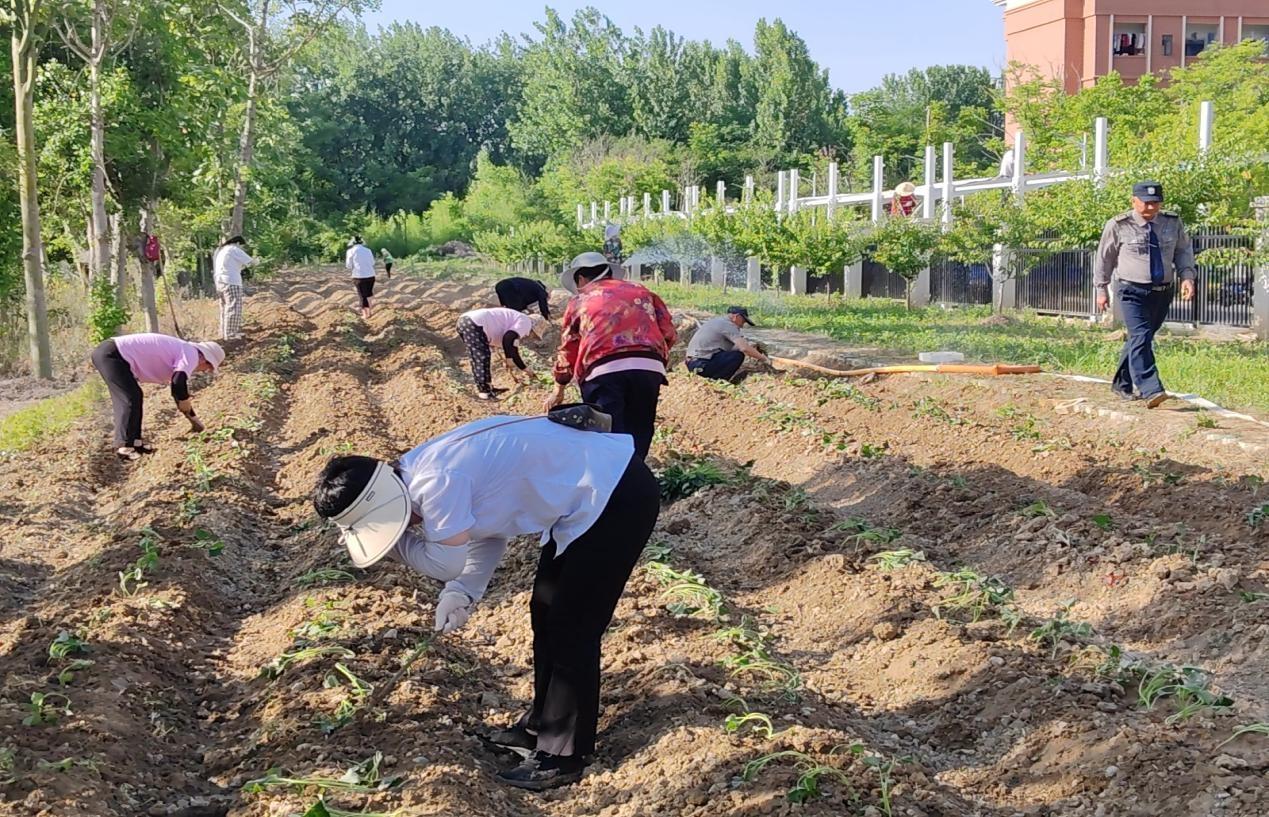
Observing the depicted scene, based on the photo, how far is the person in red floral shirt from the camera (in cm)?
658

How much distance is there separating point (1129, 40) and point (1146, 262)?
4373 cm

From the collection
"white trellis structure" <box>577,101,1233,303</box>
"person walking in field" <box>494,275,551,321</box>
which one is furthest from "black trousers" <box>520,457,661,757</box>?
"white trellis structure" <box>577,101,1233,303</box>

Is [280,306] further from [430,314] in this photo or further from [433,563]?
[433,563]

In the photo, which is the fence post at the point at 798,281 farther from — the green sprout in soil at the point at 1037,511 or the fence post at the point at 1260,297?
the green sprout in soil at the point at 1037,511

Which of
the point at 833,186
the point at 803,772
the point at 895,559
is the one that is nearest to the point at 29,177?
the point at 895,559

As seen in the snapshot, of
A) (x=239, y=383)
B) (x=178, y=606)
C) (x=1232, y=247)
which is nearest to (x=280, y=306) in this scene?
(x=239, y=383)

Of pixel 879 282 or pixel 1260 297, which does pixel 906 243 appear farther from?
pixel 1260 297

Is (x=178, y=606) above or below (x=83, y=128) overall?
below

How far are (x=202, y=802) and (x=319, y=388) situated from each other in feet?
32.7

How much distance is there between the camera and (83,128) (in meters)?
17.7

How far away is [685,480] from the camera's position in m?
8.80

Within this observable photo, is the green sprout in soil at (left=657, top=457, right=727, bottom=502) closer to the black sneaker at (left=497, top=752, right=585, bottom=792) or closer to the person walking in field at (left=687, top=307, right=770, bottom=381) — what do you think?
the person walking in field at (left=687, top=307, right=770, bottom=381)

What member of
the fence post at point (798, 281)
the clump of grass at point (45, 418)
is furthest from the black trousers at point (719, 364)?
the fence post at point (798, 281)

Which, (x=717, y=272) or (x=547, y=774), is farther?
(x=717, y=272)
